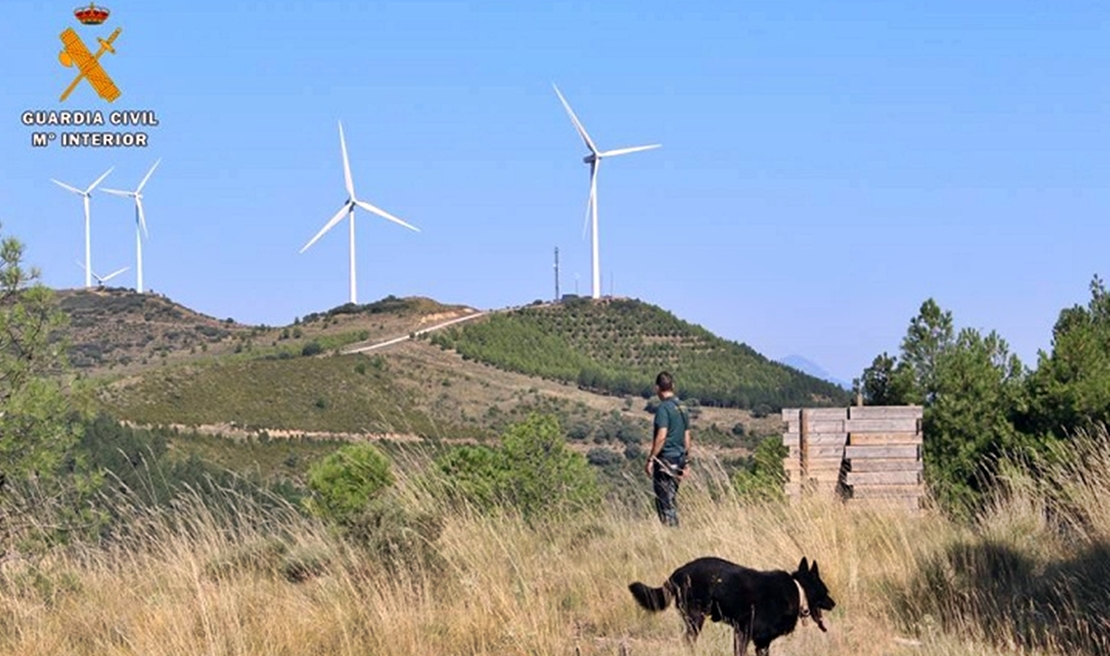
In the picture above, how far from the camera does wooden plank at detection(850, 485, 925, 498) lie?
13.6m

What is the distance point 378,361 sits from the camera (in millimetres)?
86375

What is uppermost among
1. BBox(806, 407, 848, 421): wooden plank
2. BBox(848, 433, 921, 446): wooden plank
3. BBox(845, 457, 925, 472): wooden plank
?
BBox(806, 407, 848, 421): wooden plank

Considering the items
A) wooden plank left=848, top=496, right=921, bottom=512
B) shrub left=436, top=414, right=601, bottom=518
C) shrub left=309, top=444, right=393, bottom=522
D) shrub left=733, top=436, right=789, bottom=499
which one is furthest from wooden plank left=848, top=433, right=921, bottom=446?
shrub left=309, top=444, right=393, bottom=522

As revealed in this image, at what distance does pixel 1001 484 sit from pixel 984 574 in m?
4.68

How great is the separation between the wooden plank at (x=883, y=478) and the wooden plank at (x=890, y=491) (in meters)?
0.06

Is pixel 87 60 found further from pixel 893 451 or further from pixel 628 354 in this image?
pixel 628 354

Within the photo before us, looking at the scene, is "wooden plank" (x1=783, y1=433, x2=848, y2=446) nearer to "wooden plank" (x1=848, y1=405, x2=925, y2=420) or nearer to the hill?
"wooden plank" (x1=848, y1=405, x2=925, y2=420)

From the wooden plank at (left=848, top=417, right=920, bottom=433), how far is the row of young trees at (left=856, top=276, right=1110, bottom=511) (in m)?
0.66

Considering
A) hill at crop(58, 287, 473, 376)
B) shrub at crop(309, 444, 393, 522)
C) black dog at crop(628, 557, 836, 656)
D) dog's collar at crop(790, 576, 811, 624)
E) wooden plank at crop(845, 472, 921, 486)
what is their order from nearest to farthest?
1. black dog at crop(628, 557, 836, 656)
2. dog's collar at crop(790, 576, 811, 624)
3. shrub at crop(309, 444, 393, 522)
4. wooden plank at crop(845, 472, 921, 486)
5. hill at crop(58, 287, 473, 376)

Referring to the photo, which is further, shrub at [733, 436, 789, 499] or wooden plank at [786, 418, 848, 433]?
wooden plank at [786, 418, 848, 433]

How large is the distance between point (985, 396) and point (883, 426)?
1601mm

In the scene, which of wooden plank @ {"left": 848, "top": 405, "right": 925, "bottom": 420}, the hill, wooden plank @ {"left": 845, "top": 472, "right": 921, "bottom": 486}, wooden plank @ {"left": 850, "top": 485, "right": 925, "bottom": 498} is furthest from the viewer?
the hill

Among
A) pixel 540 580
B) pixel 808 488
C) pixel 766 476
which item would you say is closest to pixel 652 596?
pixel 540 580

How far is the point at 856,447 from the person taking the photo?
1435 centimetres
